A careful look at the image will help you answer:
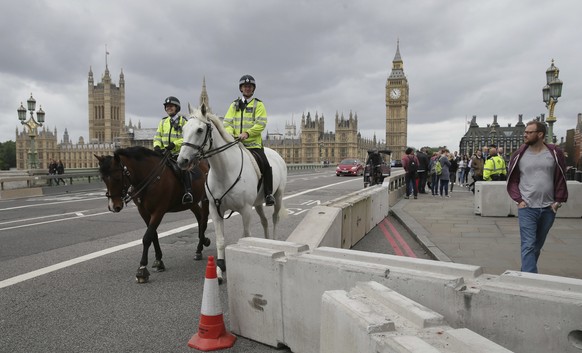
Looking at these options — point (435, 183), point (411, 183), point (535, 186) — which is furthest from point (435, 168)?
point (535, 186)

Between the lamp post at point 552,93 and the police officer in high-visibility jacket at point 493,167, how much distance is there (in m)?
6.32

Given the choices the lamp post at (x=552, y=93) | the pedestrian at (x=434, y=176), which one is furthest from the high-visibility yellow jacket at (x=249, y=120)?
the lamp post at (x=552, y=93)

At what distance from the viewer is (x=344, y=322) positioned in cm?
238

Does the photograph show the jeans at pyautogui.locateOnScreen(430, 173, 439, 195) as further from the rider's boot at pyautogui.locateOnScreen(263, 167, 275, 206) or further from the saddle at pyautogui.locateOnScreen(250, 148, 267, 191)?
the saddle at pyautogui.locateOnScreen(250, 148, 267, 191)

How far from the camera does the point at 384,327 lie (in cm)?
211

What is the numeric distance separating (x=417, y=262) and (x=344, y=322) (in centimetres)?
93

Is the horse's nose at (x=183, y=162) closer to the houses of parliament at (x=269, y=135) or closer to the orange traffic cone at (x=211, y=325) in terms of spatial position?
the orange traffic cone at (x=211, y=325)

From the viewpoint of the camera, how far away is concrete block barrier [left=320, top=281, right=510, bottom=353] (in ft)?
6.31

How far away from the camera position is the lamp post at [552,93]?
58.3ft

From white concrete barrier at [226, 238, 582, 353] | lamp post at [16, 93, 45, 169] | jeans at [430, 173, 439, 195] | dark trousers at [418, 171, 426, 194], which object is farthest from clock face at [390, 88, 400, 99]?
white concrete barrier at [226, 238, 582, 353]

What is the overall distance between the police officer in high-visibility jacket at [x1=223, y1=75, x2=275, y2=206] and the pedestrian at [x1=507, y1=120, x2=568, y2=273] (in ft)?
11.4

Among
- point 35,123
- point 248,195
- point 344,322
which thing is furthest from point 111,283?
point 35,123

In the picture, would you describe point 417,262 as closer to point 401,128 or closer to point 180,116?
point 180,116

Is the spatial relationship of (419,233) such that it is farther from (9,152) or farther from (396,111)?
(9,152)
